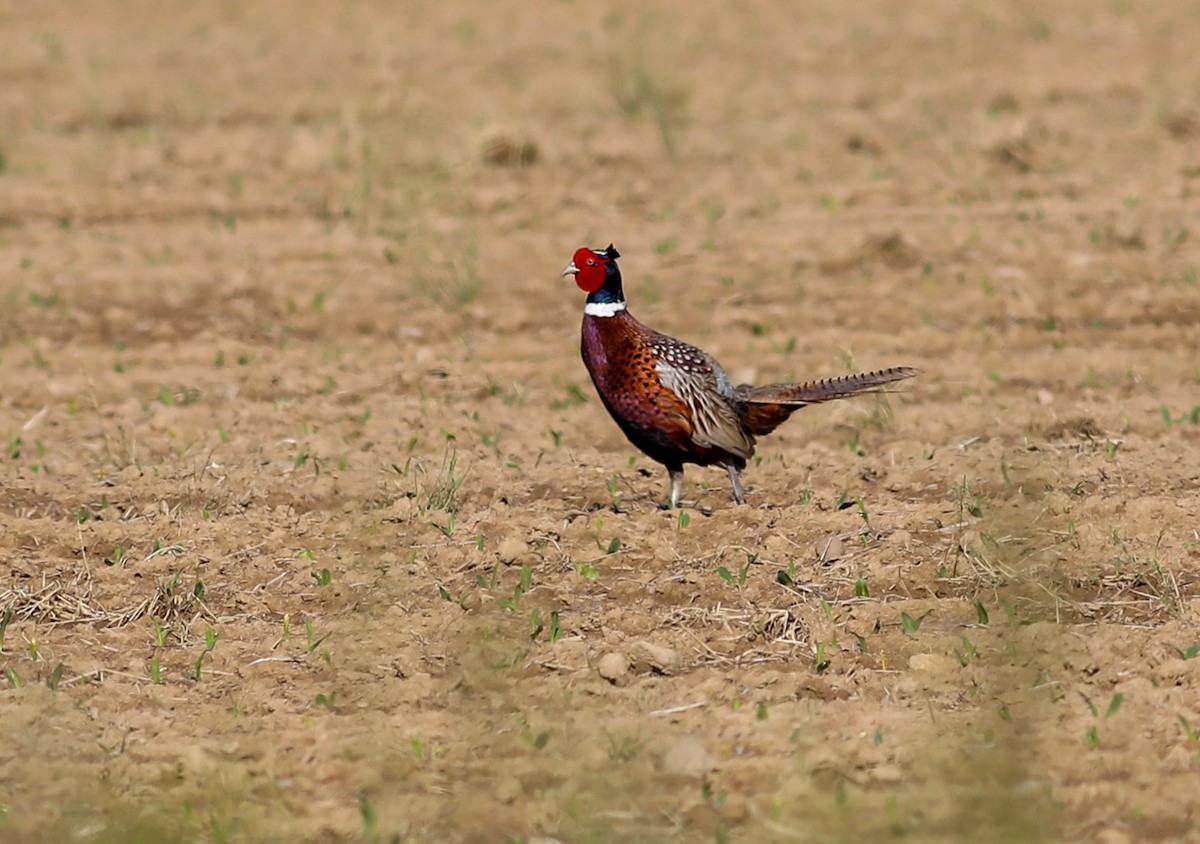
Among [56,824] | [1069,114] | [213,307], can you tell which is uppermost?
[1069,114]

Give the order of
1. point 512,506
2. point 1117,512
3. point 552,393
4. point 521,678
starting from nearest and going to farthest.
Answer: point 521,678 → point 1117,512 → point 512,506 → point 552,393

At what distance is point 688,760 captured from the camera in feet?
15.2

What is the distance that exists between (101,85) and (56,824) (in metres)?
10.5

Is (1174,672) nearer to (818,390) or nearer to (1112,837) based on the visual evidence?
(1112,837)

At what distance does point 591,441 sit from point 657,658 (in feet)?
8.53

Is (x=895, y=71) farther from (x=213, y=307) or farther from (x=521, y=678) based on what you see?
(x=521, y=678)

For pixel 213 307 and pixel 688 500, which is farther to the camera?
pixel 213 307

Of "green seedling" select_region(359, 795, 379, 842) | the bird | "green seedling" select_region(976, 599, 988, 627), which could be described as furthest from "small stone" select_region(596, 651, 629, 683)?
the bird

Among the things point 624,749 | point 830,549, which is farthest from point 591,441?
point 624,749

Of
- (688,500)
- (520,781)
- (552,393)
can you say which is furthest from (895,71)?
(520,781)

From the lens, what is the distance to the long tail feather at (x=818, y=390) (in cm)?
655

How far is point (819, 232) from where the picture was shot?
10.5 metres

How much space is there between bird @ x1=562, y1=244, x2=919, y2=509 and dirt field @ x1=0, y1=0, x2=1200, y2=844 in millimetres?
272

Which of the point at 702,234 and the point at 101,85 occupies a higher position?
the point at 101,85
